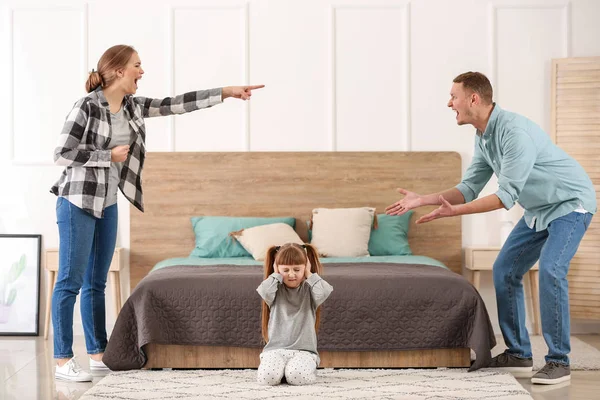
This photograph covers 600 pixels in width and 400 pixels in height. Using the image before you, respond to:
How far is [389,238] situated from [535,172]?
1.59 meters

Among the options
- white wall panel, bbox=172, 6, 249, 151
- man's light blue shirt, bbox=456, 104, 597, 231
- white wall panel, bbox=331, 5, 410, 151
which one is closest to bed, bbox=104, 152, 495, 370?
man's light blue shirt, bbox=456, 104, 597, 231

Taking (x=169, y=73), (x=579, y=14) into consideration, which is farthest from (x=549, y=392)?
(x=169, y=73)

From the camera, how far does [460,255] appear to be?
535cm

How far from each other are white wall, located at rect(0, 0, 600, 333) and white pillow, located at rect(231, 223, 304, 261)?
24.5 inches

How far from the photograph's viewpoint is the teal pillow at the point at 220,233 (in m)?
5.00

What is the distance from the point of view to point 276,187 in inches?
211

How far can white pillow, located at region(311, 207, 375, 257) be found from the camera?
16.2 ft

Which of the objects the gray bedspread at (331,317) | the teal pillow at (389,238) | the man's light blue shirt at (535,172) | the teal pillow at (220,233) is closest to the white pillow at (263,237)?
the teal pillow at (220,233)

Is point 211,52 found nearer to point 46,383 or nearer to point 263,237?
point 263,237

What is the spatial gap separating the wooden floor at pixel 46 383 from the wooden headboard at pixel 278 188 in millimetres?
974

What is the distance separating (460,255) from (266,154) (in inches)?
54.6

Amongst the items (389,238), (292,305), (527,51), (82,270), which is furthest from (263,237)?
(527,51)

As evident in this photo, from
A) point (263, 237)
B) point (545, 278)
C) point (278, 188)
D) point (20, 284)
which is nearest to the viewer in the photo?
point (545, 278)

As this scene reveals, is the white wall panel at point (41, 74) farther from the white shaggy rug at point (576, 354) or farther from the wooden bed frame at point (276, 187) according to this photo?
the white shaggy rug at point (576, 354)
